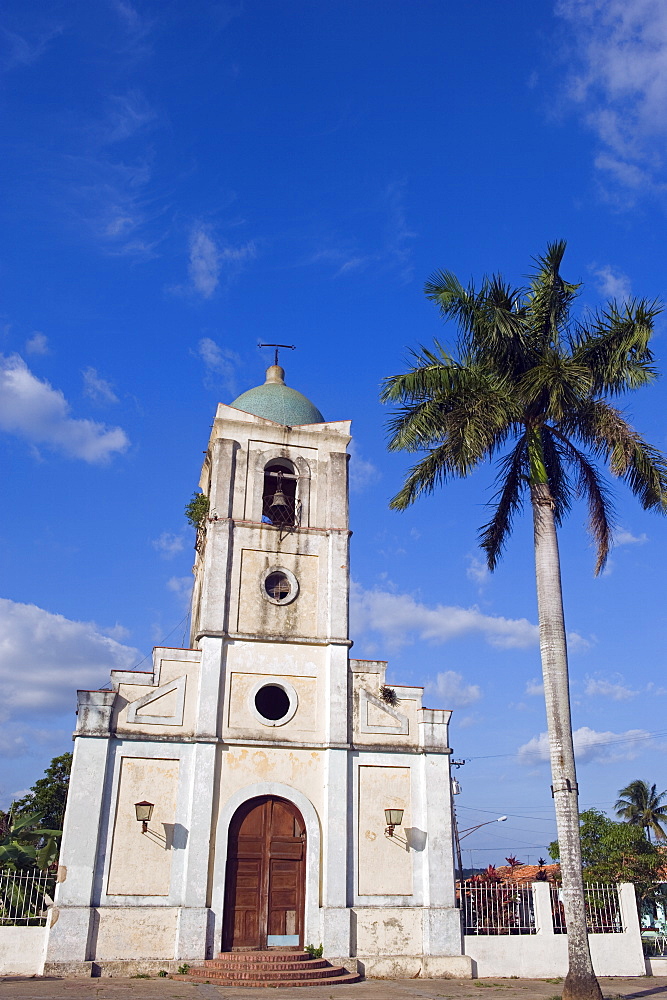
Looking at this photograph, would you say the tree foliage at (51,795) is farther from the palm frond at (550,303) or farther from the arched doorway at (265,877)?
the palm frond at (550,303)

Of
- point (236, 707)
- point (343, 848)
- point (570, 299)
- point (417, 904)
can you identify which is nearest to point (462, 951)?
point (417, 904)

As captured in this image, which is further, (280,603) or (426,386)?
(280,603)

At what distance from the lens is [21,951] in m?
16.7

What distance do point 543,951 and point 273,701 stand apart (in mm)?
8362

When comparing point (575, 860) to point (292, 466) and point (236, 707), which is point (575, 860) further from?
point (292, 466)

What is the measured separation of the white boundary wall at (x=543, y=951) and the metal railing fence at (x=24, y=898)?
937 cm

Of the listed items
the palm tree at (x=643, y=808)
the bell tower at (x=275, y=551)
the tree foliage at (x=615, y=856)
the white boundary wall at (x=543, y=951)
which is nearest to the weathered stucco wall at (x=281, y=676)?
the bell tower at (x=275, y=551)

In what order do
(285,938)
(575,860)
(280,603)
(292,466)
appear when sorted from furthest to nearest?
(292,466) → (280,603) → (285,938) → (575,860)

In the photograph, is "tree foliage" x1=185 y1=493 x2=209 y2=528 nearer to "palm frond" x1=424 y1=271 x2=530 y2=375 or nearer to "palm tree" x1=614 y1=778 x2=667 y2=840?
"palm frond" x1=424 y1=271 x2=530 y2=375

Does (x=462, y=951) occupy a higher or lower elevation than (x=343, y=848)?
lower

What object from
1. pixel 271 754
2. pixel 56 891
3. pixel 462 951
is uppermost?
pixel 271 754

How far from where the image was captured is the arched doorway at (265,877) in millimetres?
18047

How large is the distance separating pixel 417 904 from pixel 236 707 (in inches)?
241

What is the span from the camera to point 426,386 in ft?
56.3
